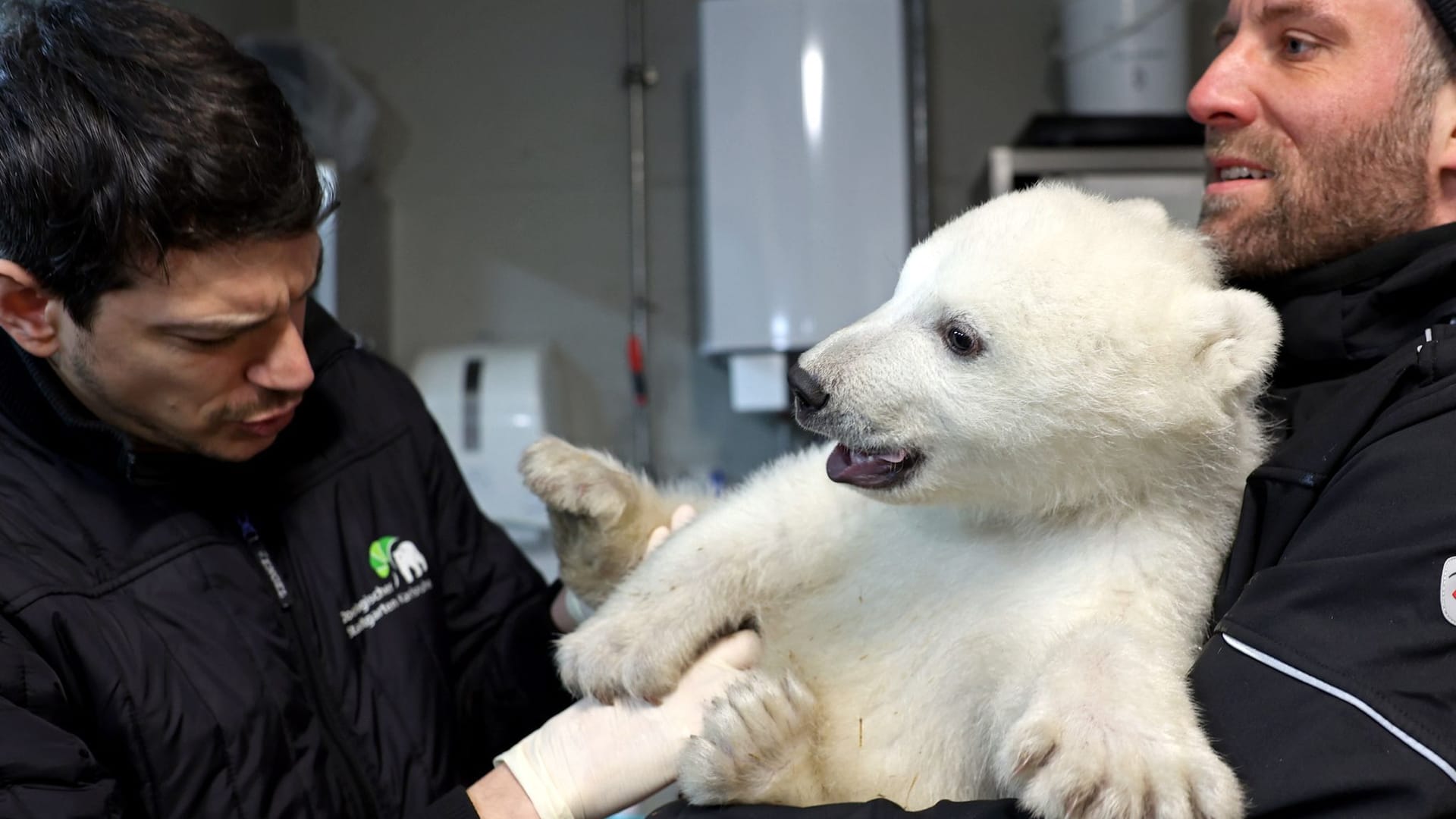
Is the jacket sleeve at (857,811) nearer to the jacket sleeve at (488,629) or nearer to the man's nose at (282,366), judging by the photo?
the jacket sleeve at (488,629)

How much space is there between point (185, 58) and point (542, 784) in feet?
2.88

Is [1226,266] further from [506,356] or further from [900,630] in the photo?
[506,356]

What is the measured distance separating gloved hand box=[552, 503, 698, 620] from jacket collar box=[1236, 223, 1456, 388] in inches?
29.9

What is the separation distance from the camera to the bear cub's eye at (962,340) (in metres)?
1.06

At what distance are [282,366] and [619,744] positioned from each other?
0.59 meters

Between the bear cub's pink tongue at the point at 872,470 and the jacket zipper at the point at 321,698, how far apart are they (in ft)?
2.22

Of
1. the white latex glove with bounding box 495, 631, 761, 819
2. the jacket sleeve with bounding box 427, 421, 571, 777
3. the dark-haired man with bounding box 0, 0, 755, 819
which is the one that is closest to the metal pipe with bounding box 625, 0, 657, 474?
the jacket sleeve with bounding box 427, 421, 571, 777

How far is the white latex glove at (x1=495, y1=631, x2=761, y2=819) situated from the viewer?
1164 millimetres

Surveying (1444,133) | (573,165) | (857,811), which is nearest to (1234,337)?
(1444,133)

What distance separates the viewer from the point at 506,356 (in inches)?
133

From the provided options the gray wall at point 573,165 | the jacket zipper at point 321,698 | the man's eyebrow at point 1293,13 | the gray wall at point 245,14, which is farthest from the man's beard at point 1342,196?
the gray wall at point 245,14

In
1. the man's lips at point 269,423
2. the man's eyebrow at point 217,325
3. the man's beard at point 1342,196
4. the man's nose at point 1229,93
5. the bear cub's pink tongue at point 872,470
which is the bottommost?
the bear cub's pink tongue at point 872,470

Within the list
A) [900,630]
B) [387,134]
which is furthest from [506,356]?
[900,630]

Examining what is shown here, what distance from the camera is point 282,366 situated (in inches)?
46.8
